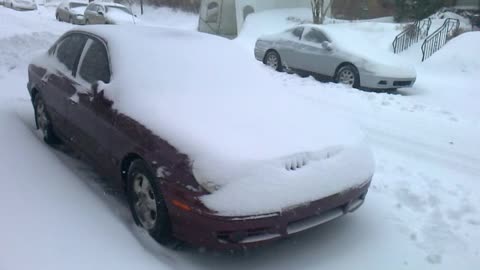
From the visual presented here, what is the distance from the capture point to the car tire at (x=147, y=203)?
3432mm

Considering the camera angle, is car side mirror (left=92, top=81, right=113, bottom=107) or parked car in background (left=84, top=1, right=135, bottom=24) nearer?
car side mirror (left=92, top=81, right=113, bottom=107)

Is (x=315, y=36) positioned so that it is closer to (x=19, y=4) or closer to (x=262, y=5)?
(x=262, y=5)

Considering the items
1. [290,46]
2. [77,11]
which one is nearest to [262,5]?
[77,11]

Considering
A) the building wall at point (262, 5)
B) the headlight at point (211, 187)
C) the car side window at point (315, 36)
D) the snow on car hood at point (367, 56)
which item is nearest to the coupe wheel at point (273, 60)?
the car side window at point (315, 36)

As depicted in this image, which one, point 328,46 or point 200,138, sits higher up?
point 200,138

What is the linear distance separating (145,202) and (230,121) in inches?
35.9

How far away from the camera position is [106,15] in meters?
20.6

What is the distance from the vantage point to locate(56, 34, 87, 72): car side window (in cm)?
489

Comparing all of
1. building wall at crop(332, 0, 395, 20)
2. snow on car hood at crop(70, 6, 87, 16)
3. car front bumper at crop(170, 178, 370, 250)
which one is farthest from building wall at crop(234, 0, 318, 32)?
car front bumper at crop(170, 178, 370, 250)

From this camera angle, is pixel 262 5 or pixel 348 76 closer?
pixel 348 76

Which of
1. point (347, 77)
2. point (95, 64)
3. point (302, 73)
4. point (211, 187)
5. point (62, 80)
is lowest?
point (302, 73)

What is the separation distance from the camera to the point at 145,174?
3.55m

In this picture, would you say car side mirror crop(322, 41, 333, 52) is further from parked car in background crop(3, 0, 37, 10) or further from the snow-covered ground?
parked car in background crop(3, 0, 37, 10)

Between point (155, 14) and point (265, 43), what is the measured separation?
20.4 m
